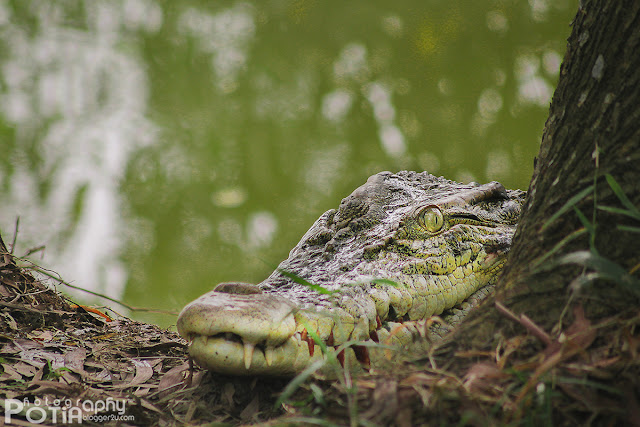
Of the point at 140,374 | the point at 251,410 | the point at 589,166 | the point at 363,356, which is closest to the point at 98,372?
the point at 140,374

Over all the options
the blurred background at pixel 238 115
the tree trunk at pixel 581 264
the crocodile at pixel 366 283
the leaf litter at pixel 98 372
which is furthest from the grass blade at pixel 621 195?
the blurred background at pixel 238 115

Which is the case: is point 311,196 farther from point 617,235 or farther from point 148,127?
point 617,235

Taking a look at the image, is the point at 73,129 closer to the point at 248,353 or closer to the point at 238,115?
the point at 238,115

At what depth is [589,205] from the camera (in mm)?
638

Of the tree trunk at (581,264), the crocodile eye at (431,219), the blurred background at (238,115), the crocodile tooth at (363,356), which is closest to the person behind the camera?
the tree trunk at (581,264)

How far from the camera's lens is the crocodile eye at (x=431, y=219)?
1.39 meters

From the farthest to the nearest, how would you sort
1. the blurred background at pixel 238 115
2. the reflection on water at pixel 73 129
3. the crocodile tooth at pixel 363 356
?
1. the blurred background at pixel 238 115
2. the reflection on water at pixel 73 129
3. the crocodile tooth at pixel 363 356

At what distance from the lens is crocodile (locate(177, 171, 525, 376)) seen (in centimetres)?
85

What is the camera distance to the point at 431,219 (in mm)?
1408

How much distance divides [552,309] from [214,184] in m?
3.21

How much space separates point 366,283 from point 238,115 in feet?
9.37

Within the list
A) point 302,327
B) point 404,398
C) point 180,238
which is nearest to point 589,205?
point 404,398

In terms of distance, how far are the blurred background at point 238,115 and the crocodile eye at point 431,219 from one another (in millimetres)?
2139

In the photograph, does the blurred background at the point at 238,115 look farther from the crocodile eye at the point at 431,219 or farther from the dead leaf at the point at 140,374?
the dead leaf at the point at 140,374
